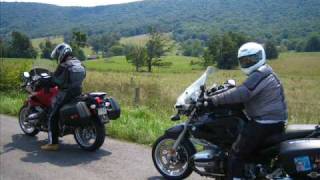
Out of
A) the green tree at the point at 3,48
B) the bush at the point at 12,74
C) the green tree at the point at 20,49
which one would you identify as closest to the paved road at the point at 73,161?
the bush at the point at 12,74

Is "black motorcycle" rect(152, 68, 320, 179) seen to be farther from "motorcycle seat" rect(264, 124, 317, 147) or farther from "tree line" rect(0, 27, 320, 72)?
"tree line" rect(0, 27, 320, 72)

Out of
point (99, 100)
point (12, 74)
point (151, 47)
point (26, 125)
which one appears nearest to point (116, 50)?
point (151, 47)

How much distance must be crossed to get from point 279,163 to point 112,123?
5.47 meters

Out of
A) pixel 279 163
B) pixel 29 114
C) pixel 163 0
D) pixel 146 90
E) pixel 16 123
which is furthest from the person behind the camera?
pixel 163 0

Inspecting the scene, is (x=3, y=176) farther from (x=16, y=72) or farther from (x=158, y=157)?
(x=16, y=72)

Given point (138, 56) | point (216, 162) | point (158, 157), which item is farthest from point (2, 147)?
point (138, 56)

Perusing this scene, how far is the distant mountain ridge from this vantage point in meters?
103

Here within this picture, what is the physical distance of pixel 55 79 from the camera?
827cm

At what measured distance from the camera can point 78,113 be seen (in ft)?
26.0

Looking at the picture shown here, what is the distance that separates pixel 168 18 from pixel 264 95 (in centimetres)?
16367

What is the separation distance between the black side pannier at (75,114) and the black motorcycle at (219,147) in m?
1.88

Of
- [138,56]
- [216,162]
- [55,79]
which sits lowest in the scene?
[138,56]

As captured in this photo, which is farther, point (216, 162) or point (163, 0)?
point (163, 0)

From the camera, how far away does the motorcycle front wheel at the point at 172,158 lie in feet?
20.4
